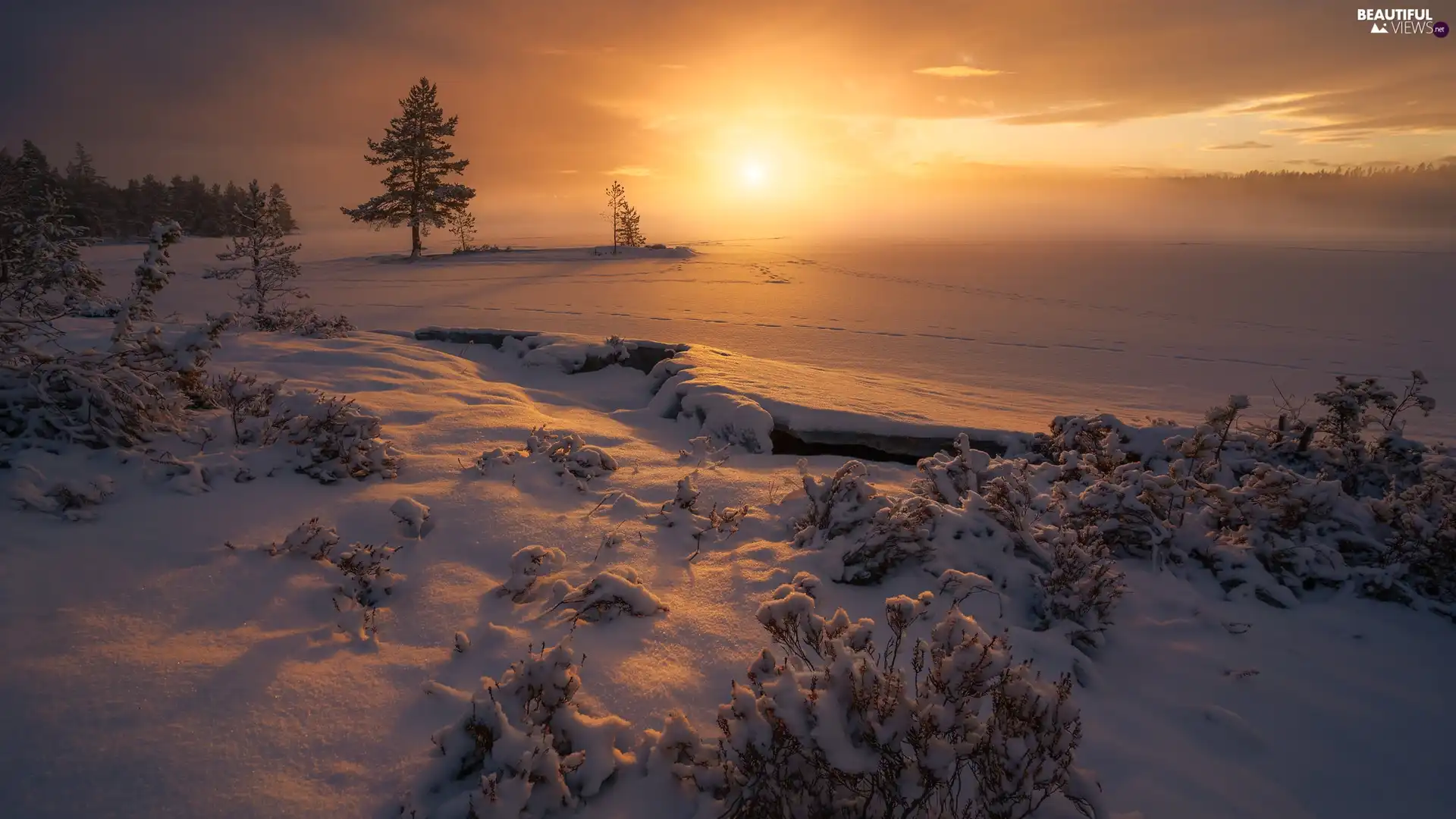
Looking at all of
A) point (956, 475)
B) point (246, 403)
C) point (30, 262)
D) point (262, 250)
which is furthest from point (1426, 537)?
point (262, 250)

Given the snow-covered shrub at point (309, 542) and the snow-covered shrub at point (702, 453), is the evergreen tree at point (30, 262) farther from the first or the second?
the snow-covered shrub at point (702, 453)

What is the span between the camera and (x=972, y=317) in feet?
58.7

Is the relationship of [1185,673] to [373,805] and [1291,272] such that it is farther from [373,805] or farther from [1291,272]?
[1291,272]

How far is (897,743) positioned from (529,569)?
6.62ft

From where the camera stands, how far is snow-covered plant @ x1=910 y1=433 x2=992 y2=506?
3.99 meters

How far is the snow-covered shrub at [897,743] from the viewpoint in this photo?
5.58ft

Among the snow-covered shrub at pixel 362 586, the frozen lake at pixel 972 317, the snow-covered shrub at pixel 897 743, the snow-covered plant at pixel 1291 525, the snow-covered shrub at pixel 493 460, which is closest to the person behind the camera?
the snow-covered shrub at pixel 897 743

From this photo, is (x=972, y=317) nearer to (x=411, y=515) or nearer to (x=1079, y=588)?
(x=1079, y=588)

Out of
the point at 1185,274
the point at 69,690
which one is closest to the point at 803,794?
the point at 69,690

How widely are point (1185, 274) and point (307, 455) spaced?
37.4m

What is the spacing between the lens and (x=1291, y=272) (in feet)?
103

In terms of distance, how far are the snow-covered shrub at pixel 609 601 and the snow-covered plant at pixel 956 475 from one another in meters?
2.07

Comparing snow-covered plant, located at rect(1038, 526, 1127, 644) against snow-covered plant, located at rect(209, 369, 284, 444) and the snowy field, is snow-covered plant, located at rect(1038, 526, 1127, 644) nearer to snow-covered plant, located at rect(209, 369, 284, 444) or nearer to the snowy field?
the snowy field

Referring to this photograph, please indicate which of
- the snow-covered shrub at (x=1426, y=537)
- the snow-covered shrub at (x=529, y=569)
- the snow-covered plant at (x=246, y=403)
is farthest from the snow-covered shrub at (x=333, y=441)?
the snow-covered shrub at (x=1426, y=537)
